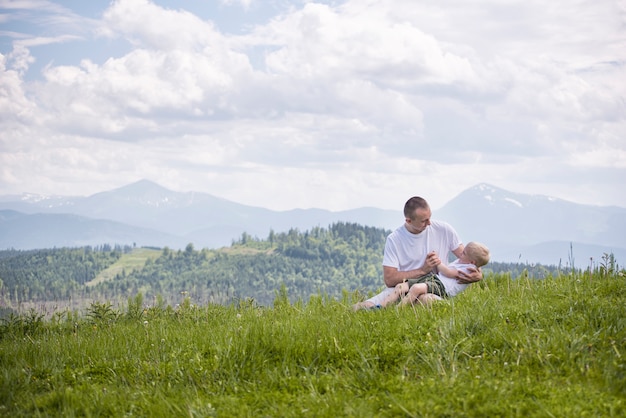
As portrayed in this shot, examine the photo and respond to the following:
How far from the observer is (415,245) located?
11.8 meters

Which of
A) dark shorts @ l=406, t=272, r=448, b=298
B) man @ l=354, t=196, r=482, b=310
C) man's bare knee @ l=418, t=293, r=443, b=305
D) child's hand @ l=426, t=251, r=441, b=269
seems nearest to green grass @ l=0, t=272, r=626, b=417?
man's bare knee @ l=418, t=293, r=443, b=305

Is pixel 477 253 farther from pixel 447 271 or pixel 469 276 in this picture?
pixel 447 271

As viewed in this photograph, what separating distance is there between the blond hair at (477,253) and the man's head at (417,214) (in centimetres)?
88

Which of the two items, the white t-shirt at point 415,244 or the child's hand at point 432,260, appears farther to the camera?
the white t-shirt at point 415,244

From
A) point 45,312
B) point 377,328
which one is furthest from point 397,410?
point 45,312

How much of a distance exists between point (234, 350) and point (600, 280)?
606 cm

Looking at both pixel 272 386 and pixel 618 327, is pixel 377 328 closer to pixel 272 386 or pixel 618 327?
pixel 272 386

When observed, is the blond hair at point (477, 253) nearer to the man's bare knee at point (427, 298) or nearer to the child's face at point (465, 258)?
the child's face at point (465, 258)

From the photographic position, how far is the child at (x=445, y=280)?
35.5 feet

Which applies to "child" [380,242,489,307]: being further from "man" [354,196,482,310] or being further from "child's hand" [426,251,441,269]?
"man" [354,196,482,310]

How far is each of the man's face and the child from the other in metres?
0.80

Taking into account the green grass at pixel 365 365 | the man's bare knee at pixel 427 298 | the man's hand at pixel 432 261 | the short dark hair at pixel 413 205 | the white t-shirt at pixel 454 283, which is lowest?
the green grass at pixel 365 365

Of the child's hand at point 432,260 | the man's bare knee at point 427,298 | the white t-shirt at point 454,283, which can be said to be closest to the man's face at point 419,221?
the child's hand at point 432,260

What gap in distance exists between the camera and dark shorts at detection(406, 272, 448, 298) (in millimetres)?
10797
